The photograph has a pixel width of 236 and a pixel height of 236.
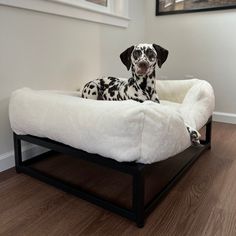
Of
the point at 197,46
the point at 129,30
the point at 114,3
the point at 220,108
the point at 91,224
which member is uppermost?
the point at 114,3

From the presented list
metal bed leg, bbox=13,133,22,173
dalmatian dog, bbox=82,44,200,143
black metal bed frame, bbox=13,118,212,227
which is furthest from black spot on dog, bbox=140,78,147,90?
metal bed leg, bbox=13,133,22,173

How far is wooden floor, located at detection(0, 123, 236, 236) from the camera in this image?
125cm

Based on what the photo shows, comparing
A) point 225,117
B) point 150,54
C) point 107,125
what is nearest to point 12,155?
point 107,125

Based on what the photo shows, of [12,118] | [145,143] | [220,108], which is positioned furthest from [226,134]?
[12,118]

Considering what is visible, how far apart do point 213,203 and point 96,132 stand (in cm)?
80

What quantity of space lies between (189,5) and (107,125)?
262cm

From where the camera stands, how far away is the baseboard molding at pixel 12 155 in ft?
6.15

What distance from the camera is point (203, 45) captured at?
3.20 m

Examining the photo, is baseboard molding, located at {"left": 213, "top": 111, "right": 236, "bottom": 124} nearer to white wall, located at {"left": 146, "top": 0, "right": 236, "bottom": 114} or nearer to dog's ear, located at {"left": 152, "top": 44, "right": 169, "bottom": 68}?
white wall, located at {"left": 146, "top": 0, "right": 236, "bottom": 114}

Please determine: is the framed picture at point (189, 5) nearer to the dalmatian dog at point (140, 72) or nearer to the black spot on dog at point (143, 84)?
the dalmatian dog at point (140, 72)

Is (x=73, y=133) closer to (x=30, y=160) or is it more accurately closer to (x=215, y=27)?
(x=30, y=160)

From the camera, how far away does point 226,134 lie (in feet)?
9.04

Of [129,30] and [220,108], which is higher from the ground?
[129,30]

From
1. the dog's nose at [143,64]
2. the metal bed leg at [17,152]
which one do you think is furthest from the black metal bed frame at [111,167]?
the dog's nose at [143,64]
